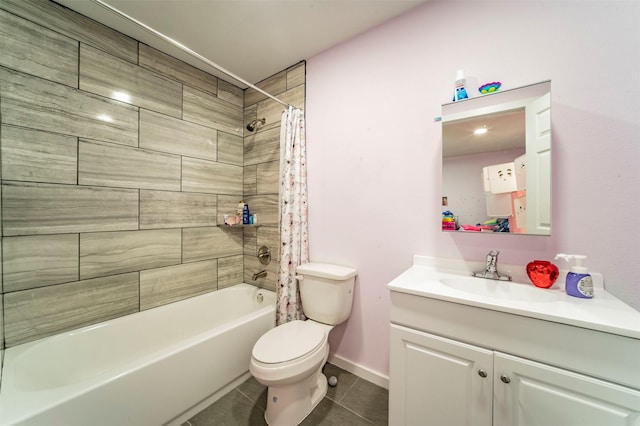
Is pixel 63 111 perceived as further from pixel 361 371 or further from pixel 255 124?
pixel 361 371

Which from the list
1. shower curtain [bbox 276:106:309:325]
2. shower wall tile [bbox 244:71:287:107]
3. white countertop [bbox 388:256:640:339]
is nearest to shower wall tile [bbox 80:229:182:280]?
shower curtain [bbox 276:106:309:325]

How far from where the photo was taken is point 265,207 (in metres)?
2.21

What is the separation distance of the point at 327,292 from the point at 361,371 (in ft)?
2.12

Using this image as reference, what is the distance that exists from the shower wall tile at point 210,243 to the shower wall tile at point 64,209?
1.34 feet

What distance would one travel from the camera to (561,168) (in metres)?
1.08

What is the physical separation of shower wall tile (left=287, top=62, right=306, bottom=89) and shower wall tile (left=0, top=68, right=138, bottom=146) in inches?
48.2

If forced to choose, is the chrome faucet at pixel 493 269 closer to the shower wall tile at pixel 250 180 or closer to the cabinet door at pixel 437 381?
the cabinet door at pixel 437 381

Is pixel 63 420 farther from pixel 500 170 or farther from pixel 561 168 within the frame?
pixel 561 168

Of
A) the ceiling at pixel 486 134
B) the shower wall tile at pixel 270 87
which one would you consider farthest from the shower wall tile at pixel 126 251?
the ceiling at pixel 486 134

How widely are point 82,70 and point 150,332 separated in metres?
1.86

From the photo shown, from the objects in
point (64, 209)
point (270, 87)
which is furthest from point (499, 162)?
point (64, 209)

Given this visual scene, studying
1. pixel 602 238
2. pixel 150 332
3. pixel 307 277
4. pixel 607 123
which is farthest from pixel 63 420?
pixel 607 123

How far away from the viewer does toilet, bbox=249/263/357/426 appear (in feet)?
3.89

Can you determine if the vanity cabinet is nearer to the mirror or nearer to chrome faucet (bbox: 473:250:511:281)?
chrome faucet (bbox: 473:250:511:281)
